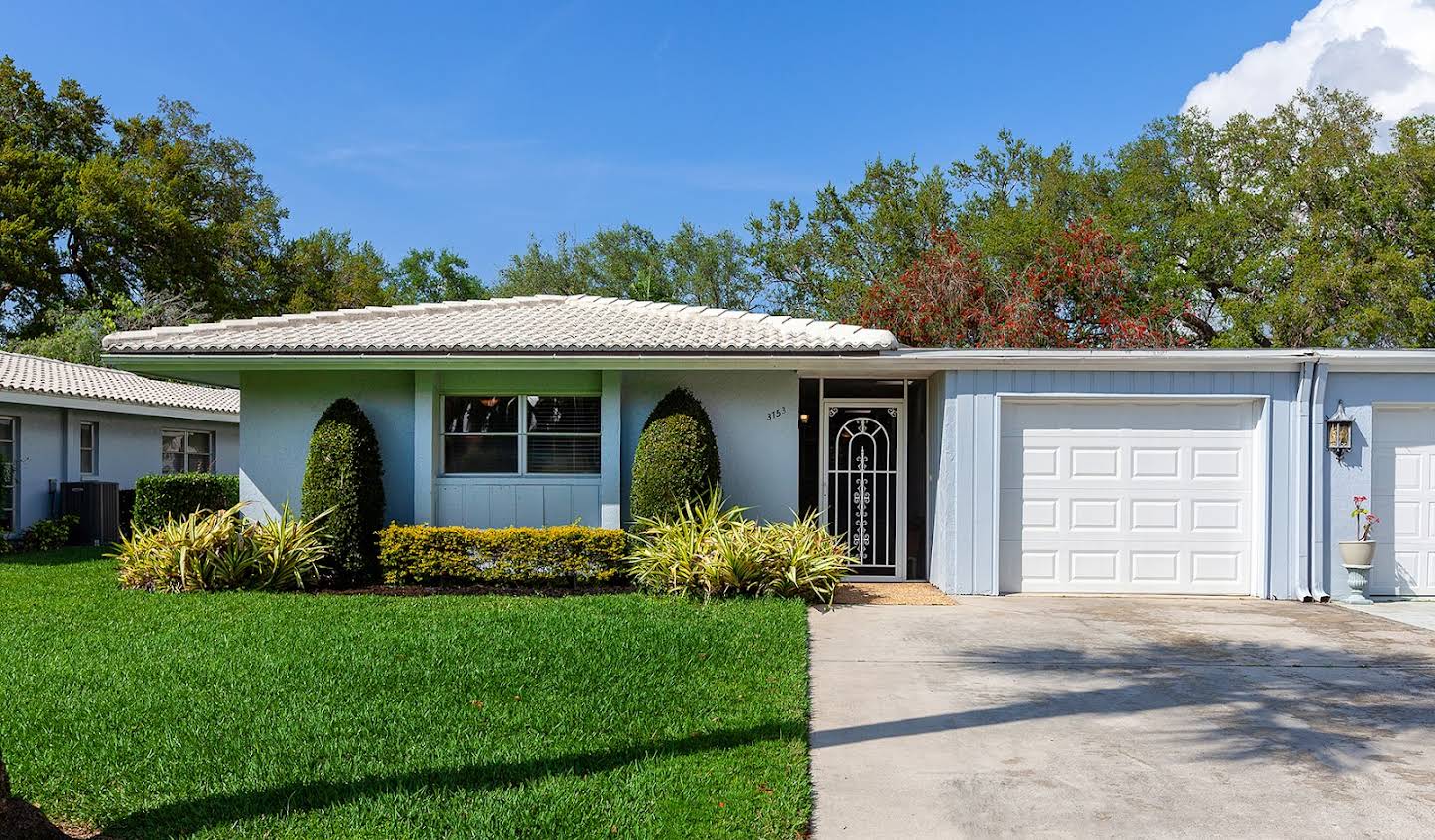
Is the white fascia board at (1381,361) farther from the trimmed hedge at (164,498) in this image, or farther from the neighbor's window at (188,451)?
the neighbor's window at (188,451)

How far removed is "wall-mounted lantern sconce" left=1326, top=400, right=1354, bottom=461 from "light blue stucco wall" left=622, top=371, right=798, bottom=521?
6.00m

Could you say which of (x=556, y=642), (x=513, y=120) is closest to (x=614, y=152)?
(x=513, y=120)

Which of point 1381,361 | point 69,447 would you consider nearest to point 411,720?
point 1381,361

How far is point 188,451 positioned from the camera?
1994 centimetres

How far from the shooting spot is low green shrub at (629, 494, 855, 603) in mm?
9539

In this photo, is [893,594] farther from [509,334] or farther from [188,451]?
[188,451]

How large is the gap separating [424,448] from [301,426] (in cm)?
168

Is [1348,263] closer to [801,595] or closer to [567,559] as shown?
[801,595]

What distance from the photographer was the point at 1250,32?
20.3 metres

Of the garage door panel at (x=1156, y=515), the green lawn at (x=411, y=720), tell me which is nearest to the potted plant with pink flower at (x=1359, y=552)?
the garage door panel at (x=1156, y=515)

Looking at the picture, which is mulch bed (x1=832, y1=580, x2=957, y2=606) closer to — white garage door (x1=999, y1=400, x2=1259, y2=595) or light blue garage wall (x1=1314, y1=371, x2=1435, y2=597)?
white garage door (x1=999, y1=400, x2=1259, y2=595)

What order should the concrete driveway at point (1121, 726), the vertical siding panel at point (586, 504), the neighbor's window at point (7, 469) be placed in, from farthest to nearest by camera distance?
the neighbor's window at point (7, 469), the vertical siding panel at point (586, 504), the concrete driveway at point (1121, 726)

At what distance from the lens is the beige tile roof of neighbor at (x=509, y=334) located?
34.3 feet

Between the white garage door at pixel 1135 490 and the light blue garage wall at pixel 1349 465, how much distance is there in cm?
74
